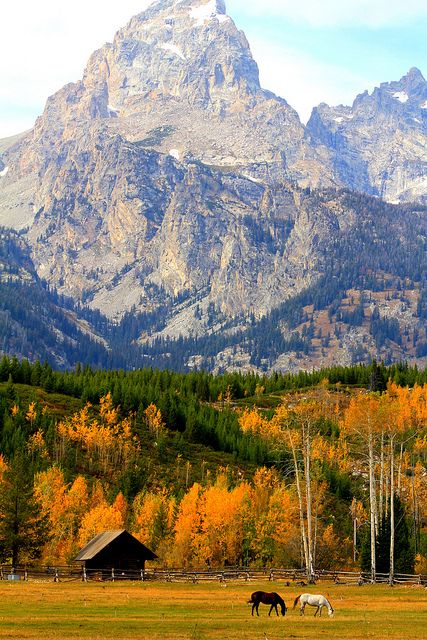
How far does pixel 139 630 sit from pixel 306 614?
41.4 ft

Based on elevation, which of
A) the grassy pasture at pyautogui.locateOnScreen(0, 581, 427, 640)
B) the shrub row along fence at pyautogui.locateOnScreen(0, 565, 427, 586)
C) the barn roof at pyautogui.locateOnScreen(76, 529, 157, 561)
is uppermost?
the barn roof at pyautogui.locateOnScreen(76, 529, 157, 561)

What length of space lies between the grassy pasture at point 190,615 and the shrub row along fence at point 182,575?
9366mm

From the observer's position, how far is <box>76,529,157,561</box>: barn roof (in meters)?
93.4

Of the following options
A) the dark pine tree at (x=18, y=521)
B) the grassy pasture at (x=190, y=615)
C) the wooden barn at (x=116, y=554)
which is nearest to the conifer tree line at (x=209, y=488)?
the dark pine tree at (x=18, y=521)

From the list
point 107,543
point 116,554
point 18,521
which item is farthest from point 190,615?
point 18,521

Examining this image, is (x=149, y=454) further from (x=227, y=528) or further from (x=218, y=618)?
(x=218, y=618)

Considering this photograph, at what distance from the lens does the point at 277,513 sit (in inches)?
4373

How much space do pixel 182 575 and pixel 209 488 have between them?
42871mm

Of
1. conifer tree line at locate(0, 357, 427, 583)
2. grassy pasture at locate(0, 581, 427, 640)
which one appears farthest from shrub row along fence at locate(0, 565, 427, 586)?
grassy pasture at locate(0, 581, 427, 640)

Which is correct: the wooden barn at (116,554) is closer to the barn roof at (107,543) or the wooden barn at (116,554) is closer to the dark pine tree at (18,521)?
the barn roof at (107,543)

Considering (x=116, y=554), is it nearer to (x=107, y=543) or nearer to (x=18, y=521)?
(x=107, y=543)

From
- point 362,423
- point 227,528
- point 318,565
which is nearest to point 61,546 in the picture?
point 227,528

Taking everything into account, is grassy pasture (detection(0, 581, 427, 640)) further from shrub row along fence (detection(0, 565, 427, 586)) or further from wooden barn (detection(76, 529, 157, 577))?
wooden barn (detection(76, 529, 157, 577))

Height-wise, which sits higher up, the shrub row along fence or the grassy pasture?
the grassy pasture
